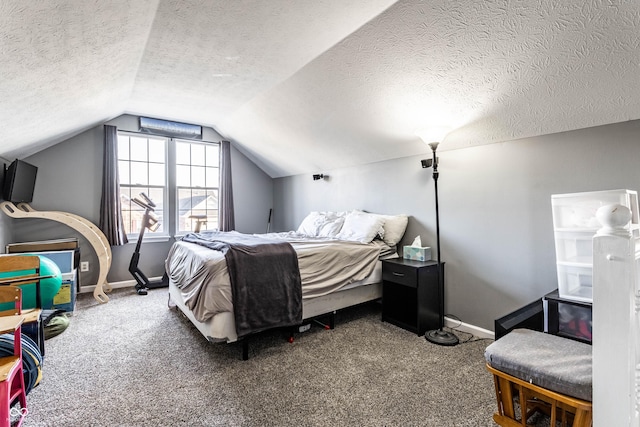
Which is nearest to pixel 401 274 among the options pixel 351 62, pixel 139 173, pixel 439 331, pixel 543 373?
pixel 439 331

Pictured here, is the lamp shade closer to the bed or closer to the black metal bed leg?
the bed

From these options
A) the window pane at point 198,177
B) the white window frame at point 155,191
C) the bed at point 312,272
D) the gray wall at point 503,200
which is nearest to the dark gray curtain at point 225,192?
the window pane at point 198,177

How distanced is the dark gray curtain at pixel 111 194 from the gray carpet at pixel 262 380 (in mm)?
1791

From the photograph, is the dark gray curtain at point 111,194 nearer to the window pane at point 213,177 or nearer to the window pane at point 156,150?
the window pane at point 156,150

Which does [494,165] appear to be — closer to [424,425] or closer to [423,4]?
[423,4]

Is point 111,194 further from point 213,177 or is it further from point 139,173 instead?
point 213,177

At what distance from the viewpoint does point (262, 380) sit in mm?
2129

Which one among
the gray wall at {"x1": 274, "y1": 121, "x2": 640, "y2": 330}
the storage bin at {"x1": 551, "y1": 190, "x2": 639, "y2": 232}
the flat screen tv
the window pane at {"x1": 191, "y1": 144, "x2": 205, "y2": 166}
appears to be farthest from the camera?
the window pane at {"x1": 191, "y1": 144, "x2": 205, "y2": 166}

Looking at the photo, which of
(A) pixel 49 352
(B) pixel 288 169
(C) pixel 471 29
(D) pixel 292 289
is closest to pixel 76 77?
(A) pixel 49 352

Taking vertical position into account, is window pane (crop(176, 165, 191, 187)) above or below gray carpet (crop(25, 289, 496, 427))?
above

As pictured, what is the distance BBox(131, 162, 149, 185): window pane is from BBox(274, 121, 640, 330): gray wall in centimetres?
376

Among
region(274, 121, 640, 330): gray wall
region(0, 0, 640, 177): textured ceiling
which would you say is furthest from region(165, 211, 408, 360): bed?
region(0, 0, 640, 177): textured ceiling

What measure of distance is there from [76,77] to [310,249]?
2329 mm

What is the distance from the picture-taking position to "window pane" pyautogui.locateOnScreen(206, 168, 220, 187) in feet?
18.1
